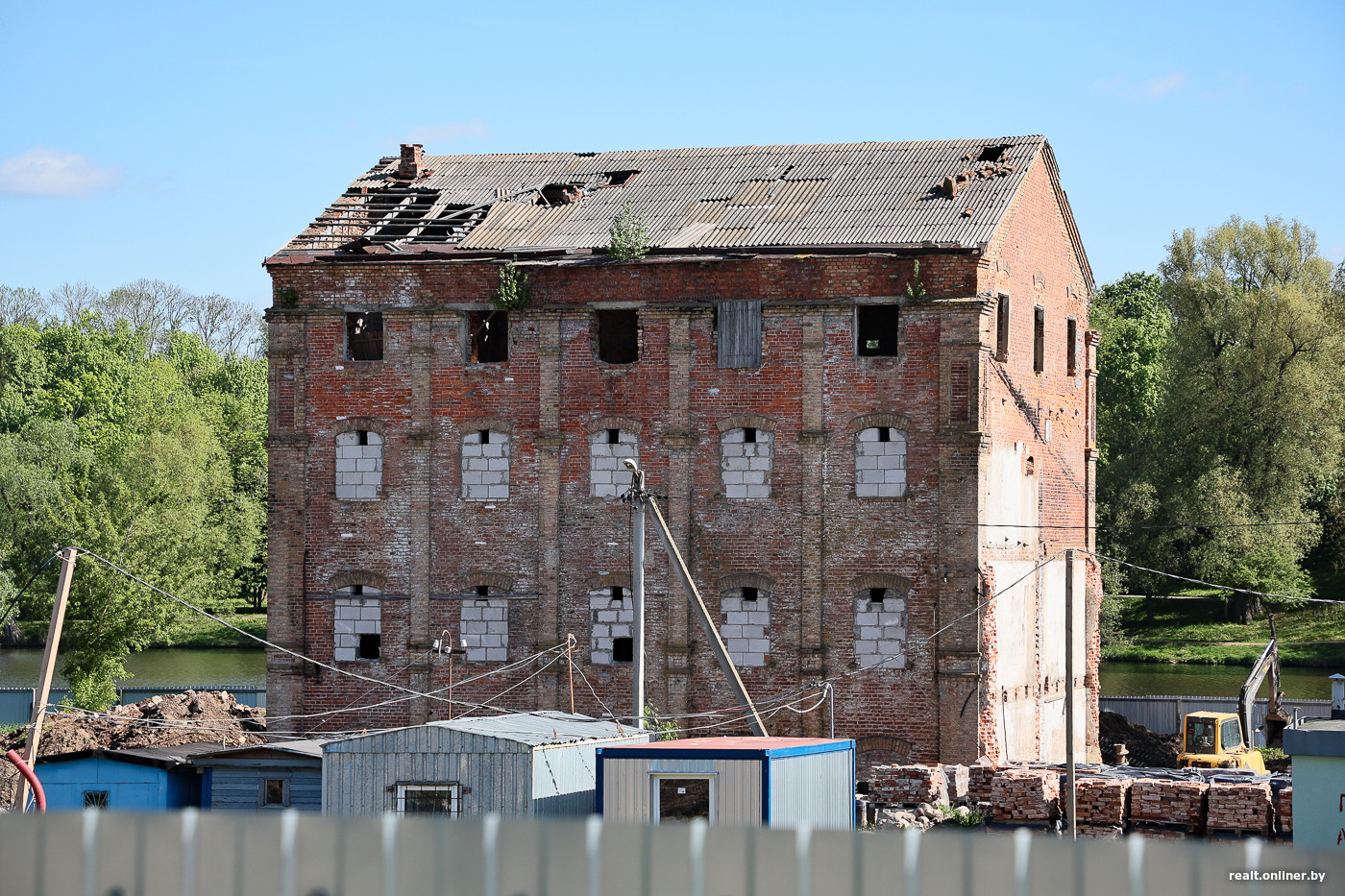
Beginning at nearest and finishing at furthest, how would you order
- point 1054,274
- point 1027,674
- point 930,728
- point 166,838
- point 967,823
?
point 166,838, point 967,823, point 930,728, point 1027,674, point 1054,274

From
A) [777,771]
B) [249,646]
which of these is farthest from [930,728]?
[249,646]

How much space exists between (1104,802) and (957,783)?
2.59 meters

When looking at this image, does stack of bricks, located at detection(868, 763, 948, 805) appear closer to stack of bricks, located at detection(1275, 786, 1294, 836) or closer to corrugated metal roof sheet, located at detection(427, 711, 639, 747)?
corrugated metal roof sheet, located at detection(427, 711, 639, 747)

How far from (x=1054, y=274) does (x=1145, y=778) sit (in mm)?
13755

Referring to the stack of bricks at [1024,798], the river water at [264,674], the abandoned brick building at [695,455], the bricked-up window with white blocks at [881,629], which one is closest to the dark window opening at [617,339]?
the abandoned brick building at [695,455]

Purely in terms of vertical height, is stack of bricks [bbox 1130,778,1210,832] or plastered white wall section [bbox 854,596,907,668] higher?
plastered white wall section [bbox 854,596,907,668]

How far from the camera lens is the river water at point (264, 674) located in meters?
54.2

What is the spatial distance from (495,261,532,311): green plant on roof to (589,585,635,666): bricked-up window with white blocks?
5992mm

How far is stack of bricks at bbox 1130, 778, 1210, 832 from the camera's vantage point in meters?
25.2

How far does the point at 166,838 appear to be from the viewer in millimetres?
9656

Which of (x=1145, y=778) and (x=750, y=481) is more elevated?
(x=750, y=481)

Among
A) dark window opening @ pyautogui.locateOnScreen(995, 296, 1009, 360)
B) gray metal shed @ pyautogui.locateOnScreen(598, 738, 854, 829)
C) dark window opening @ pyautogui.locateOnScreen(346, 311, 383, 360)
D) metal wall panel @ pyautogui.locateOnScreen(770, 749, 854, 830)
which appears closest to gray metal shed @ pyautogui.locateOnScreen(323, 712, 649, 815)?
gray metal shed @ pyautogui.locateOnScreen(598, 738, 854, 829)

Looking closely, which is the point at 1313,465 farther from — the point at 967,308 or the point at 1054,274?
the point at 967,308

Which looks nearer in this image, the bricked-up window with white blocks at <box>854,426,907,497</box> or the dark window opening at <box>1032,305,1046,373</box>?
the bricked-up window with white blocks at <box>854,426,907,497</box>
